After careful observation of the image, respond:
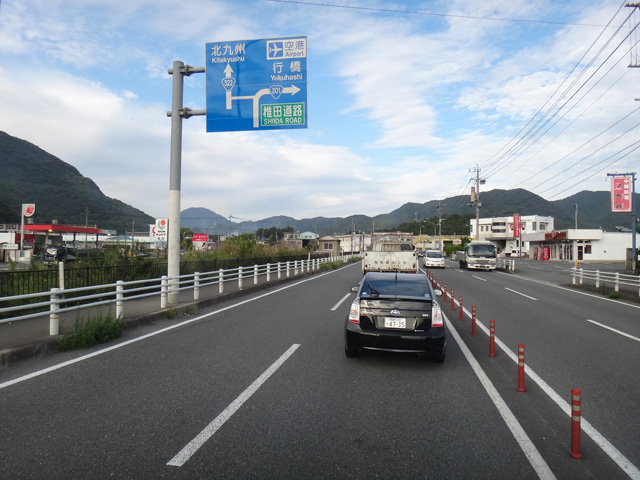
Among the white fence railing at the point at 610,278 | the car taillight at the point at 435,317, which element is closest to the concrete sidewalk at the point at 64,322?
the car taillight at the point at 435,317

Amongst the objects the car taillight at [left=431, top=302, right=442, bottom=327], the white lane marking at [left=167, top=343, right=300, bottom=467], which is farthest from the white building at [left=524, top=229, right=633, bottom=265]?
the white lane marking at [left=167, top=343, right=300, bottom=467]

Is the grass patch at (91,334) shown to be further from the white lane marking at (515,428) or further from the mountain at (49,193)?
the mountain at (49,193)

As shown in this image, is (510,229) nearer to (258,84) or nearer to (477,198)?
(477,198)

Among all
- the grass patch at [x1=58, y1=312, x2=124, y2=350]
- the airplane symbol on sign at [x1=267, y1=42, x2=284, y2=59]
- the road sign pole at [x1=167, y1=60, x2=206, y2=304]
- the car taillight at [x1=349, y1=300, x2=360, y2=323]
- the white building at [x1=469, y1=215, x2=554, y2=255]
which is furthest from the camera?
the white building at [x1=469, y1=215, x2=554, y2=255]

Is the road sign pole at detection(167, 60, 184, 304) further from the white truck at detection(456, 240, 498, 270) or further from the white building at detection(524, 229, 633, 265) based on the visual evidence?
the white building at detection(524, 229, 633, 265)

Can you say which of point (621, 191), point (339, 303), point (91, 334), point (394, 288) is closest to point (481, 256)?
point (621, 191)

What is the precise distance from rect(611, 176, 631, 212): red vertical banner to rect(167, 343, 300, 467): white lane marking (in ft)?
127

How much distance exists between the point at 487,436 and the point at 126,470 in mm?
3119

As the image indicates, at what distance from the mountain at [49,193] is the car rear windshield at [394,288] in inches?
3487

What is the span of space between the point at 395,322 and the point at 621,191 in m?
37.9

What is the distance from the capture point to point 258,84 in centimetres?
1206

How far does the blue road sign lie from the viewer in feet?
39.3

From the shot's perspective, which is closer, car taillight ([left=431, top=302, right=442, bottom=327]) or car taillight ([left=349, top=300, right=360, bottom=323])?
car taillight ([left=431, top=302, right=442, bottom=327])

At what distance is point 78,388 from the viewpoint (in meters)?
5.21
